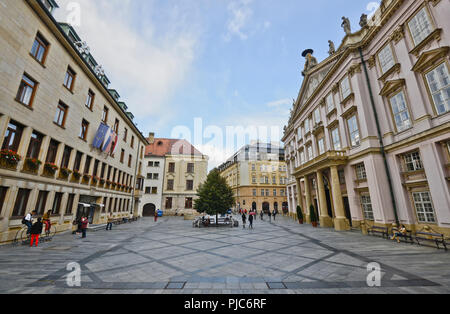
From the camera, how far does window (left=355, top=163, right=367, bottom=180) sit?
55.2ft

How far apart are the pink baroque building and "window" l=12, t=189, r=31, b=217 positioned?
23715 mm

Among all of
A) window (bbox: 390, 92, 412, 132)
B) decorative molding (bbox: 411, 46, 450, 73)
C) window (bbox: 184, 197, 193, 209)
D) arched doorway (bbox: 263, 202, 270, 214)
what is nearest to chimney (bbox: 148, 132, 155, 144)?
window (bbox: 184, 197, 193, 209)

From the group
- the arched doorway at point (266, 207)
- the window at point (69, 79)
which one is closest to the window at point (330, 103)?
the window at point (69, 79)

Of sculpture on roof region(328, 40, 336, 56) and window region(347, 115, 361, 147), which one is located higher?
sculpture on roof region(328, 40, 336, 56)

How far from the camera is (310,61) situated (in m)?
27.4

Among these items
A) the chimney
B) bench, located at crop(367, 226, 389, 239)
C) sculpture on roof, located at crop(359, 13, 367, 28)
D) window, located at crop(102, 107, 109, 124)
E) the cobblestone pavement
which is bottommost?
the cobblestone pavement

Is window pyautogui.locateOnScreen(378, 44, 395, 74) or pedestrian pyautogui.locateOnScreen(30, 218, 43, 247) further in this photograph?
window pyautogui.locateOnScreen(378, 44, 395, 74)

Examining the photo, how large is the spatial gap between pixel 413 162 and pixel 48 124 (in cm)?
2636

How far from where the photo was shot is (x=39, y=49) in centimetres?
1338

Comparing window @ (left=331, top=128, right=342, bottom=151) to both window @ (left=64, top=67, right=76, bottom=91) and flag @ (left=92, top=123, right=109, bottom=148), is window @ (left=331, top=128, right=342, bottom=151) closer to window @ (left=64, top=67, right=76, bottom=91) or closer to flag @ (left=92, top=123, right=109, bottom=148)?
flag @ (left=92, top=123, right=109, bottom=148)

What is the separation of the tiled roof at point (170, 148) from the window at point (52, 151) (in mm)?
25922

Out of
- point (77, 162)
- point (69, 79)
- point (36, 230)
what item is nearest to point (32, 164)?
point (36, 230)

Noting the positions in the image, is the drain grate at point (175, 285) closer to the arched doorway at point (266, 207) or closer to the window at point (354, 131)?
the window at point (354, 131)

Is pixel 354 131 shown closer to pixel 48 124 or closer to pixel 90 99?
pixel 48 124
